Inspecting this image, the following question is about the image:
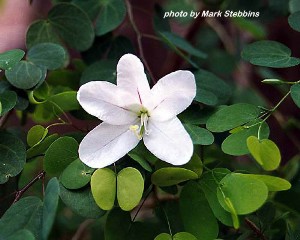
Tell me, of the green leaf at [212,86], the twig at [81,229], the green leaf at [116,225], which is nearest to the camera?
the green leaf at [116,225]

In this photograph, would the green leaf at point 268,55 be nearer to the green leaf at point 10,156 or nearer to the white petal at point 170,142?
the white petal at point 170,142

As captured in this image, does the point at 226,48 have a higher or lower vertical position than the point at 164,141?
lower

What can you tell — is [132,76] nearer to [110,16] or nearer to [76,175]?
[76,175]

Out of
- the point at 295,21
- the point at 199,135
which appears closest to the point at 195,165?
the point at 199,135

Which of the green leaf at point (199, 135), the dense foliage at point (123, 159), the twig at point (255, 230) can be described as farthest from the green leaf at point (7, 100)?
the twig at point (255, 230)

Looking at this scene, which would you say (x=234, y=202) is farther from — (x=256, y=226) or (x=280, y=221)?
(x=280, y=221)

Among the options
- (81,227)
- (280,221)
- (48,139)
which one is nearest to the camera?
(48,139)

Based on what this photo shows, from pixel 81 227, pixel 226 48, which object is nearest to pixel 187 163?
pixel 81 227
